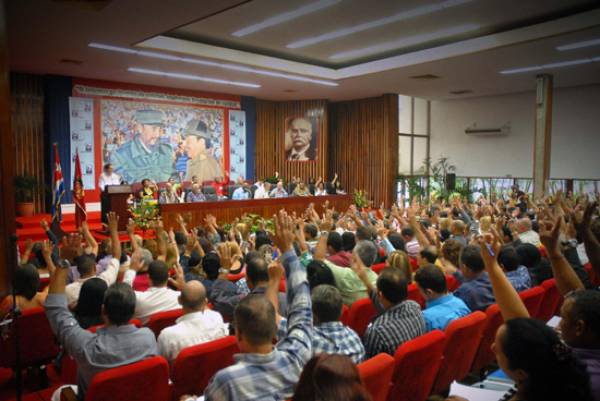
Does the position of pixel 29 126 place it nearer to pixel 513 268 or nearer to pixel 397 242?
pixel 397 242

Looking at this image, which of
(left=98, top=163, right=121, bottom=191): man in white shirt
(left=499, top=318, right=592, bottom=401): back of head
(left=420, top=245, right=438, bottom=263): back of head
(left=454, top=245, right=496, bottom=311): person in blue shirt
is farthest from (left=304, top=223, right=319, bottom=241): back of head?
(left=98, top=163, right=121, bottom=191): man in white shirt

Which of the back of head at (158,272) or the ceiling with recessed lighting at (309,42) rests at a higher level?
the ceiling with recessed lighting at (309,42)

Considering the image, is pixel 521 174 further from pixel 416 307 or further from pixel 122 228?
pixel 416 307

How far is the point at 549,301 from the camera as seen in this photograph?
379cm

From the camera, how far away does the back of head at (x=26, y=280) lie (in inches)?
128

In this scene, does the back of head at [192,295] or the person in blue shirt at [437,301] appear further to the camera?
the person in blue shirt at [437,301]

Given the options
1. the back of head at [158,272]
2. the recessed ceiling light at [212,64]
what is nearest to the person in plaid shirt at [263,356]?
the back of head at [158,272]

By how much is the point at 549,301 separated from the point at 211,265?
9.25 ft

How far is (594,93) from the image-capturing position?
12.8m

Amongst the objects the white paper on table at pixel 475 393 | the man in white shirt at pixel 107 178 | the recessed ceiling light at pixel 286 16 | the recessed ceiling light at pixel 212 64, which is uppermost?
the recessed ceiling light at pixel 286 16

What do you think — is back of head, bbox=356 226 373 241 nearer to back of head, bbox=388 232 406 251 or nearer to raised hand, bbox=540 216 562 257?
back of head, bbox=388 232 406 251

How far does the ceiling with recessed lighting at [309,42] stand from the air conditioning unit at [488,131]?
2358mm

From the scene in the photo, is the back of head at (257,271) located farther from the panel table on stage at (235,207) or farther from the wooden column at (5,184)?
the panel table on stage at (235,207)

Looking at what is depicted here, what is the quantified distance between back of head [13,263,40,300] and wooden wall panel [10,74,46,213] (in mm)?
8264
